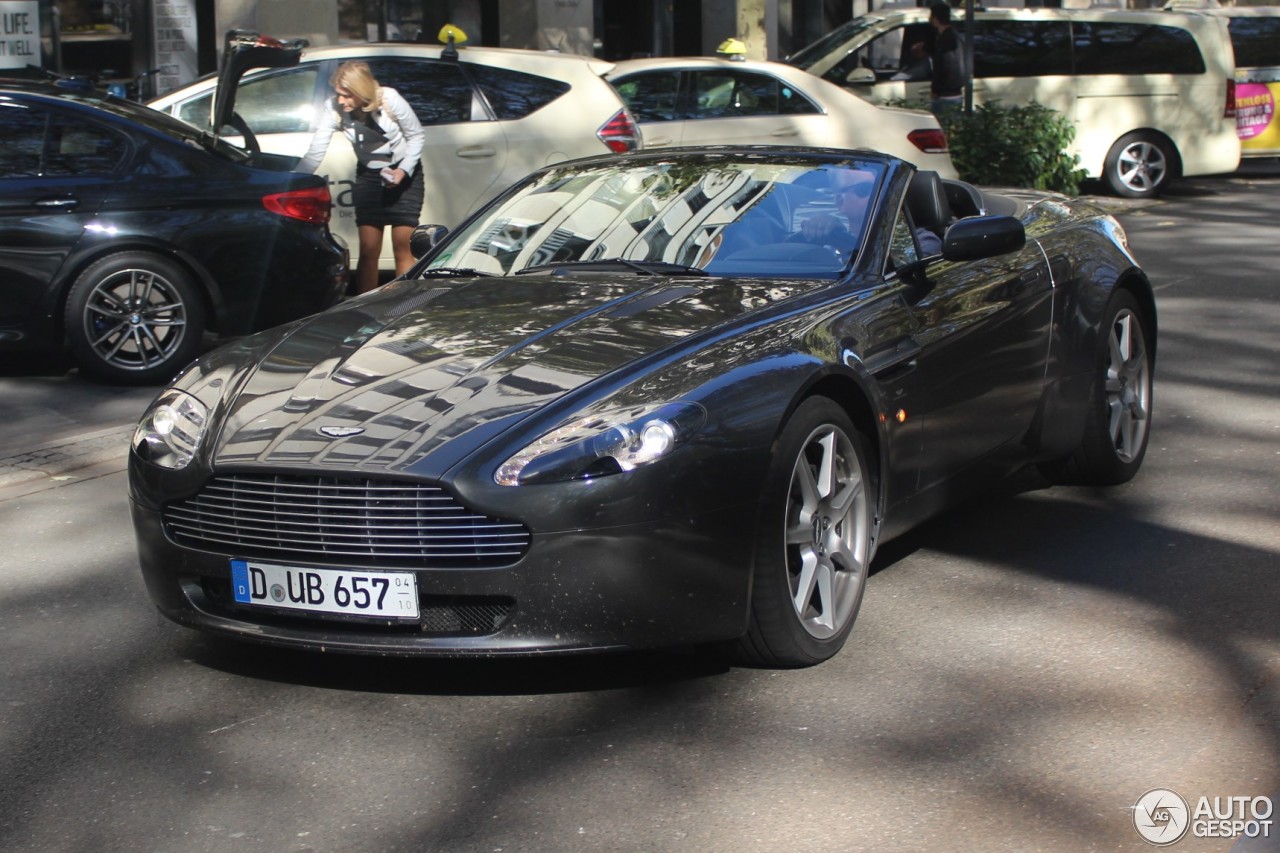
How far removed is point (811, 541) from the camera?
4652 millimetres

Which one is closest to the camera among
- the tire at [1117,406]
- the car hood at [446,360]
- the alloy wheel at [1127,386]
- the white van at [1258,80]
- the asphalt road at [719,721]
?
the asphalt road at [719,721]

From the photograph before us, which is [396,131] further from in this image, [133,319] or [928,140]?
[928,140]

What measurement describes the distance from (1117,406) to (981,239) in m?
1.53

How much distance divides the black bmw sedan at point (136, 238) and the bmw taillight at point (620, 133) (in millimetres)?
2815

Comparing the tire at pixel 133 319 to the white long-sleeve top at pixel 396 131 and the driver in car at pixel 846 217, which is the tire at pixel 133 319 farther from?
the driver in car at pixel 846 217

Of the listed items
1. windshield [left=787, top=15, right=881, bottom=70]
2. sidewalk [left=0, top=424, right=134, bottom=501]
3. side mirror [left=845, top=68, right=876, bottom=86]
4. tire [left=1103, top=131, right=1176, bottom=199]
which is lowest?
sidewalk [left=0, top=424, right=134, bottom=501]

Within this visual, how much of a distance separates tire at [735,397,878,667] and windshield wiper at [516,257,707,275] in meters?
0.87

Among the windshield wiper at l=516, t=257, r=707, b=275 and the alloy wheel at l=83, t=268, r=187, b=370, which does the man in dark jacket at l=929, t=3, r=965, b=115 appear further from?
the windshield wiper at l=516, t=257, r=707, b=275

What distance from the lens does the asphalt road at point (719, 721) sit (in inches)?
147

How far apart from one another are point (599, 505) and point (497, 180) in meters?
7.61

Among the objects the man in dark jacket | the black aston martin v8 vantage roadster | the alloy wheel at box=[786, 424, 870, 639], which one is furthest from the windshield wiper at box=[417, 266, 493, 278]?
the man in dark jacket

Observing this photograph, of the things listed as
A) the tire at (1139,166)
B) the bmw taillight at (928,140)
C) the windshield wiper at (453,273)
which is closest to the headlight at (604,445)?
the windshield wiper at (453,273)

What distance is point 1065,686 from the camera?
4.51 metres

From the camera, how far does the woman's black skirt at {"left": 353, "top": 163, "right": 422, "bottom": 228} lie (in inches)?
407
